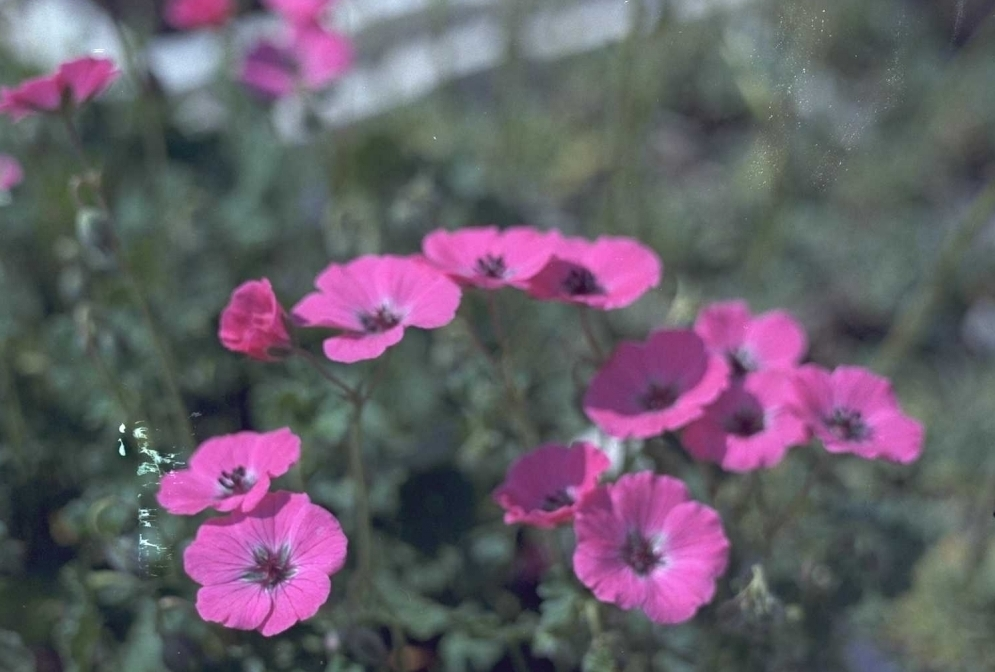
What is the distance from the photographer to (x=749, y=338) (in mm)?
1338

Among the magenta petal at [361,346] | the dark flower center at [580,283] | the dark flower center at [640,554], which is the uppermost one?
the magenta petal at [361,346]

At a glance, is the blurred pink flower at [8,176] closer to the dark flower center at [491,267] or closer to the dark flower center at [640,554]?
the dark flower center at [491,267]

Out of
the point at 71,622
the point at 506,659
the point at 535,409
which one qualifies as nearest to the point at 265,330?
the point at 71,622

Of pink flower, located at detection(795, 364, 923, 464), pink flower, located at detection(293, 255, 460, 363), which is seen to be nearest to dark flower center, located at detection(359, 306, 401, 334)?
pink flower, located at detection(293, 255, 460, 363)

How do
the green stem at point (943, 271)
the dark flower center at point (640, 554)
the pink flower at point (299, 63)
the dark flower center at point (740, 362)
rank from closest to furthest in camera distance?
the dark flower center at point (640, 554)
the dark flower center at point (740, 362)
the green stem at point (943, 271)
the pink flower at point (299, 63)

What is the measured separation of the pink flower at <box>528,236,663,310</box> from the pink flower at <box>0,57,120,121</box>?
0.57 meters

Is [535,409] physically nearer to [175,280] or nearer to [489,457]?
[489,457]

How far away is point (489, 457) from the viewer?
1668 mm

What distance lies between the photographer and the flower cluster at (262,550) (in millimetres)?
961

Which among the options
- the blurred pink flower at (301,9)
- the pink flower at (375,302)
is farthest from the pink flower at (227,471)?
the blurred pink flower at (301,9)

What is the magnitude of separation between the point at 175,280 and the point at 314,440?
642 mm

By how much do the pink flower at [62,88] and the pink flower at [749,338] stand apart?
0.78 m

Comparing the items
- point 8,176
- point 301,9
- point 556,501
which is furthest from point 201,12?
point 556,501

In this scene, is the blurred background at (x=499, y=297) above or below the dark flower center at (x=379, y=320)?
below
